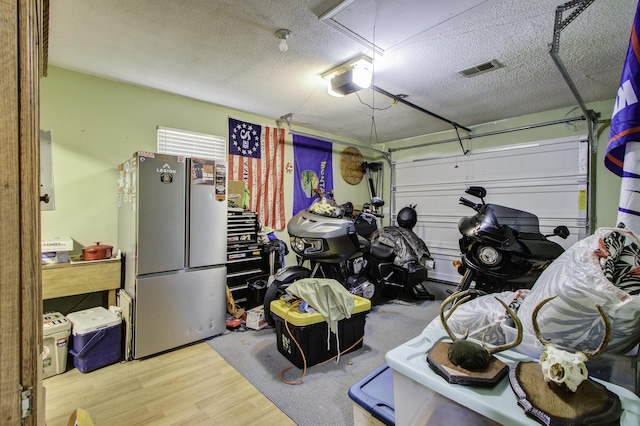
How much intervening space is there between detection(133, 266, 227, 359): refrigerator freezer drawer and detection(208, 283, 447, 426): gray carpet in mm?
230

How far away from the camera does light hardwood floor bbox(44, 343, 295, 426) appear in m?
1.70

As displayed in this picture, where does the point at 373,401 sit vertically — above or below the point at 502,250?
below

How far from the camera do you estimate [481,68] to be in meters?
2.69

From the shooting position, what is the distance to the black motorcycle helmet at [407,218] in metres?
4.76

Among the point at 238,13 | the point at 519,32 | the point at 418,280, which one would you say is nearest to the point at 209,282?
the point at 238,13

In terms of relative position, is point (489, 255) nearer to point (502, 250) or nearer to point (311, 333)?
point (502, 250)

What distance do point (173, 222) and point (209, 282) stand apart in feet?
2.26

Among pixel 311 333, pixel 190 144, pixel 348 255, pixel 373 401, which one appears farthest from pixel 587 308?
pixel 190 144

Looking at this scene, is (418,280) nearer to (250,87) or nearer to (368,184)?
(368,184)

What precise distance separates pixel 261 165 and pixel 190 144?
101 cm

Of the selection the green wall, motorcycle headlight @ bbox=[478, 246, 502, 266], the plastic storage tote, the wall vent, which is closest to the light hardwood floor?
the plastic storage tote

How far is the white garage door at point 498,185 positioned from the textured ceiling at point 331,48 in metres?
0.75

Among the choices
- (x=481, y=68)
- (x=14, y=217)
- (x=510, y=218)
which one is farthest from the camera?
(x=510, y=218)

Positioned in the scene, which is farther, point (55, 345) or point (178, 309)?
point (178, 309)
